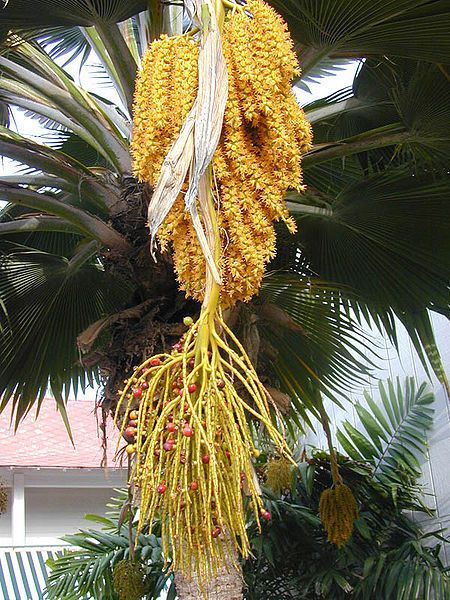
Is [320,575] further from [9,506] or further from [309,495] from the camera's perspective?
[9,506]

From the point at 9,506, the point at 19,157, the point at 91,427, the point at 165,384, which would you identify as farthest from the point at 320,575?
the point at 91,427

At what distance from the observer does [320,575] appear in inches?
213

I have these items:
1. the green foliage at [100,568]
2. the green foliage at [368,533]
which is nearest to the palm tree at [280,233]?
the green foliage at [368,533]

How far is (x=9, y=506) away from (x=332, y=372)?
568 centimetres

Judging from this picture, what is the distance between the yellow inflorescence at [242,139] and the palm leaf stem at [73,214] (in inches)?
63.1

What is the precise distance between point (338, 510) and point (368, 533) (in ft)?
2.98

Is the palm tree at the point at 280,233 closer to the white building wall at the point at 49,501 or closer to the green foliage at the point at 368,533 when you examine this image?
the green foliage at the point at 368,533

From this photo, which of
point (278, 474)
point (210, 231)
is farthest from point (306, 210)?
point (278, 474)

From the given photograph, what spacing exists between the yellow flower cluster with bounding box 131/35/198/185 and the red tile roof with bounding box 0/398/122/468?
6700mm

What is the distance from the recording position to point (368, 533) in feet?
17.9

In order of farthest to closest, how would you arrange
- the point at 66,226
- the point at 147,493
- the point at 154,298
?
the point at 66,226
the point at 154,298
the point at 147,493

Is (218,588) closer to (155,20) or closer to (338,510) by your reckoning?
(338,510)

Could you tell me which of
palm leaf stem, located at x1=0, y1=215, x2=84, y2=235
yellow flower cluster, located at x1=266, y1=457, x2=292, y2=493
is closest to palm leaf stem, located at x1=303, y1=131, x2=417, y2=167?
palm leaf stem, located at x1=0, y1=215, x2=84, y2=235

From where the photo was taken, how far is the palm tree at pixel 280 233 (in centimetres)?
335
